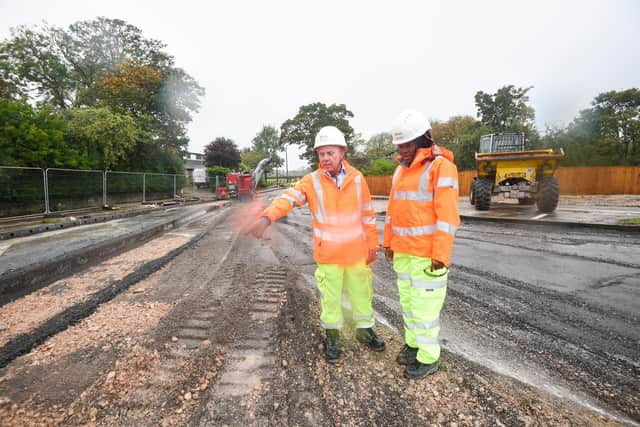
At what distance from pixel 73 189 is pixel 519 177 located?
651 inches

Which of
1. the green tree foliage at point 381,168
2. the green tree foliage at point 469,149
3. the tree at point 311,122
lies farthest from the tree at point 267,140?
the green tree foliage at point 469,149

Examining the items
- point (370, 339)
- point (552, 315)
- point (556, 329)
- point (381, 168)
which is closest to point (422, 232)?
point (370, 339)

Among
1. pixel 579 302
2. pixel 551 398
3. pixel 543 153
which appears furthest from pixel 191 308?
pixel 543 153

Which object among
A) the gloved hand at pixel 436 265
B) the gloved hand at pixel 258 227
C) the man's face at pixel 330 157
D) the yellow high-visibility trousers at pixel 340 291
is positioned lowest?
the yellow high-visibility trousers at pixel 340 291

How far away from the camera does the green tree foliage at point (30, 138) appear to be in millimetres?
10470

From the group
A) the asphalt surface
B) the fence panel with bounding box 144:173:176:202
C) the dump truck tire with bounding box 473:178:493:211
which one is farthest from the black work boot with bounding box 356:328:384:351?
the fence panel with bounding box 144:173:176:202

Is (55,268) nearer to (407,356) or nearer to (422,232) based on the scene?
(407,356)

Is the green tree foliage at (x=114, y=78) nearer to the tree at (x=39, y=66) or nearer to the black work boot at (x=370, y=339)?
the tree at (x=39, y=66)

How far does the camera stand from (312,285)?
3711 mm

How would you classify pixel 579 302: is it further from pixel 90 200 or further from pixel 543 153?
pixel 90 200

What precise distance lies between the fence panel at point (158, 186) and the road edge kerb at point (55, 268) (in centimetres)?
1282

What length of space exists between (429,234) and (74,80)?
3064 centimetres

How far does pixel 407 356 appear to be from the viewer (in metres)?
2.14

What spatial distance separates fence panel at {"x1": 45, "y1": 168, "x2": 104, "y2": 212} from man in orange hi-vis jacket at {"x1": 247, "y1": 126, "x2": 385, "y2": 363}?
1256cm
